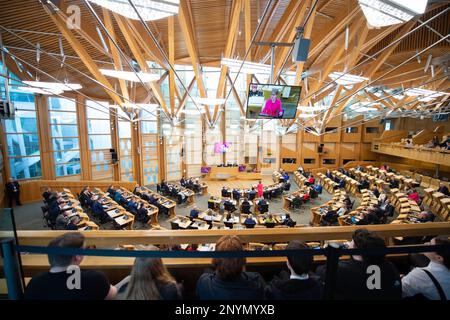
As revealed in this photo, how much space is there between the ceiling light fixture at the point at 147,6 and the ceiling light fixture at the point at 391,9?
7.45 feet

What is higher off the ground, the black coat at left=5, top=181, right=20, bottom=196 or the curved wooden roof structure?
the curved wooden roof structure

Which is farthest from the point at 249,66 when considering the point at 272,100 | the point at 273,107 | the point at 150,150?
the point at 150,150

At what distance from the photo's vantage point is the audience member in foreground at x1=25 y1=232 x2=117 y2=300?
1541 millimetres

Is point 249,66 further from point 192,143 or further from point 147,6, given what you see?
point 192,143

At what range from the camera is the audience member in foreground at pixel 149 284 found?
1.47 meters

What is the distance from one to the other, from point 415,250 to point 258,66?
5.08 metres

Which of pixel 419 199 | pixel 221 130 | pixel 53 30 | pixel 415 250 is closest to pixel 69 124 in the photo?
pixel 53 30

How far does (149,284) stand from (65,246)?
86 centimetres

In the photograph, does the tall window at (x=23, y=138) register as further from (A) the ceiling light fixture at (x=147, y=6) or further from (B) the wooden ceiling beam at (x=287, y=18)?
(B) the wooden ceiling beam at (x=287, y=18)

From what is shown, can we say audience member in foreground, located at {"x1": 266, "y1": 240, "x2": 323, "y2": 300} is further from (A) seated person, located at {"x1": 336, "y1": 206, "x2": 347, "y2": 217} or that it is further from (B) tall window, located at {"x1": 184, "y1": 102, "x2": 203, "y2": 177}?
(B) tall window, located at {"x1": 184, "y1": 102, "x2": 203, "y2": 177}

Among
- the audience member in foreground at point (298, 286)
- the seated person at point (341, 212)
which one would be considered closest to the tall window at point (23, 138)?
the audience member in foreground at point (298, 286)

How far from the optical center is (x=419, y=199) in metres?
11.4

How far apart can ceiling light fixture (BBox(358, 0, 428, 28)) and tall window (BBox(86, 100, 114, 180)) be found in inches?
616

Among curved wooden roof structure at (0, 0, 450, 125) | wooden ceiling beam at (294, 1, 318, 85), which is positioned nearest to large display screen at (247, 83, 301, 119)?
curved wooden roof structure at (0, 0, 450, 125)
